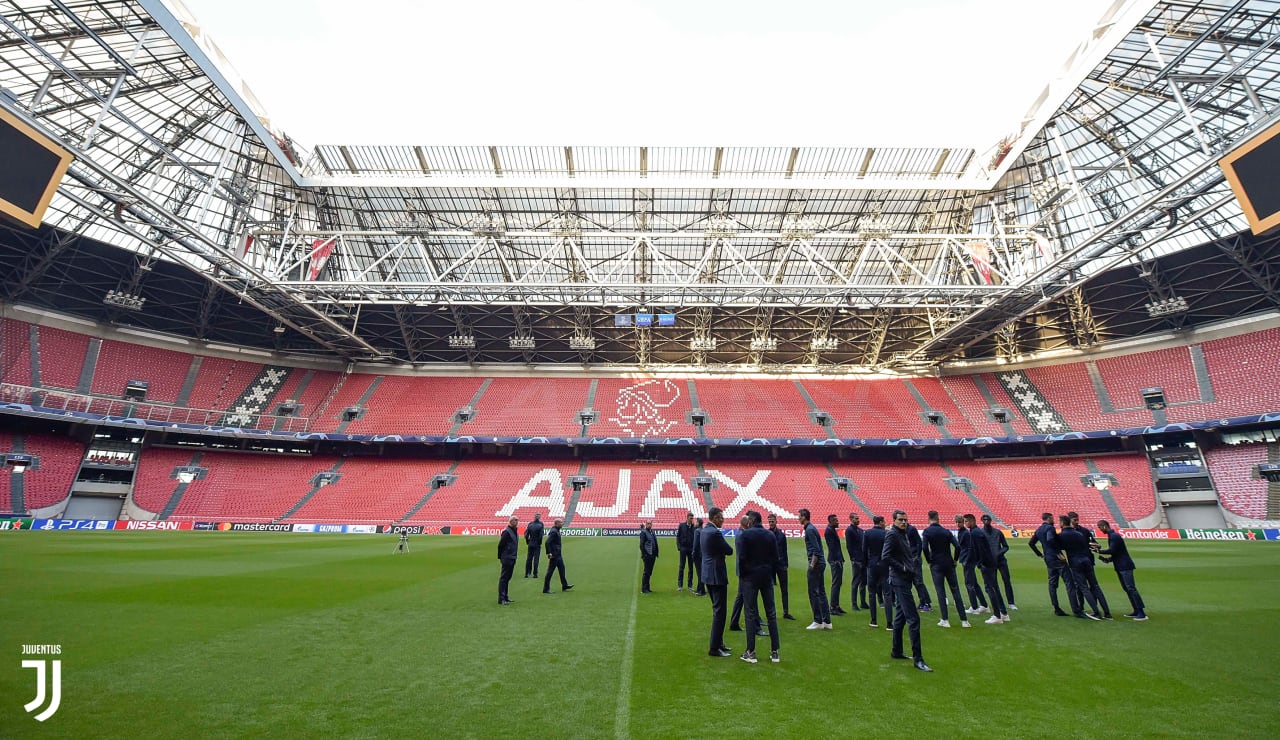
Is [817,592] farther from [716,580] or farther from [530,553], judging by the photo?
[530,553]

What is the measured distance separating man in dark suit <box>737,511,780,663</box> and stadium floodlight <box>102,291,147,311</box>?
1558 inches

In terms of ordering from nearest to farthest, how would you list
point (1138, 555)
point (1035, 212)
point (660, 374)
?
1. point (1138, 555)
2. point (1035, 212)
3. point (660, 374)

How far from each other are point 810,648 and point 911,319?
3510 centimetres

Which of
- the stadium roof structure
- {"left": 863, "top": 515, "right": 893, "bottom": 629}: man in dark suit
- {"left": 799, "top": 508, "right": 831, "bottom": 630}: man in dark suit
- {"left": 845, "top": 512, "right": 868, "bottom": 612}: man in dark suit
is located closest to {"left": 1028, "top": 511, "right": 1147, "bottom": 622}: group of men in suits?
{"left": 863, "top": 515, "right": 893, "bottom": 629}: man in dark suit

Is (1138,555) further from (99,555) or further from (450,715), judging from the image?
(99,555)

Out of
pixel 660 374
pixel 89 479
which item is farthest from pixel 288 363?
pixel 660 374

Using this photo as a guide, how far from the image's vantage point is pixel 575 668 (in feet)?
19.6

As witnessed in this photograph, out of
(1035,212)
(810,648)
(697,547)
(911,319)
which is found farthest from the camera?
(911,319)

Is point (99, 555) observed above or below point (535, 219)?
below

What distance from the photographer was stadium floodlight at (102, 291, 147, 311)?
30.3 m

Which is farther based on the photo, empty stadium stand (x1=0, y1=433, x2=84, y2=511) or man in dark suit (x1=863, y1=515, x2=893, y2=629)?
empty stadium stand (x1=0, y1=433, x2=84, y2=511)

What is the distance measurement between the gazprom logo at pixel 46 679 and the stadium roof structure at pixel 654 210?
50.1ft

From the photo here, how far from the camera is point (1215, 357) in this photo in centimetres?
3366

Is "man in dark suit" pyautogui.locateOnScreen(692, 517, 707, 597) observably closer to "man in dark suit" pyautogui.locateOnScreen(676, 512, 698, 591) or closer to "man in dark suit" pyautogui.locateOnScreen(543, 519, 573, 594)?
"man in dark suit" pyautogui.locateOnScreen(676, 512, 698, 591)
